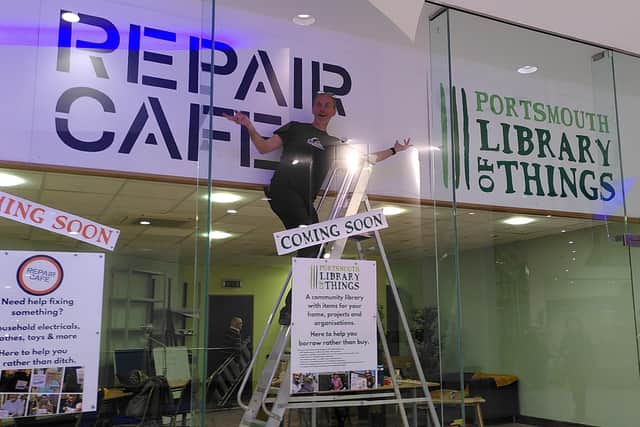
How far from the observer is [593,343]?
335 centimetres

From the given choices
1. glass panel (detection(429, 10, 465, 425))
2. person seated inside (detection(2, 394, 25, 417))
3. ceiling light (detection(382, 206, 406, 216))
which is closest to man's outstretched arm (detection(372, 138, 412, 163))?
glass panel (detection(429, 10, 465, 425))

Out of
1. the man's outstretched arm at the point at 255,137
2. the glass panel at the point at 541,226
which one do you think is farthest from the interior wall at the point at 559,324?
the man's outstretched arm at the point at 255,137

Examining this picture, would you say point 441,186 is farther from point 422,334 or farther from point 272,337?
point 272,337

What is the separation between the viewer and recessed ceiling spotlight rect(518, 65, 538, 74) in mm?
3379

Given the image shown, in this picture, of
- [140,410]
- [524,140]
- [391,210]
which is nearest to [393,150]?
[391,210]

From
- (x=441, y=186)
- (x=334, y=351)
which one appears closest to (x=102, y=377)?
(x=334, y=351)

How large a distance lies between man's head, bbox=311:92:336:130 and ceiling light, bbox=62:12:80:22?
1.00m

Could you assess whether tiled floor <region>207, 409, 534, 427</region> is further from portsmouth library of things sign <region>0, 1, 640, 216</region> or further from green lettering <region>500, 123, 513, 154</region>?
green lettering <region>500, 123, 513, 154</region>

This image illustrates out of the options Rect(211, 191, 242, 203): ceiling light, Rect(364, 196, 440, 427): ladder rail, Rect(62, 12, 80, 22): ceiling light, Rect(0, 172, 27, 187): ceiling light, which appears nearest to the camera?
Rect(0, 172, 27, 187): ceiling light

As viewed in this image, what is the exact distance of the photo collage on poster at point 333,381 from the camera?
2457mm

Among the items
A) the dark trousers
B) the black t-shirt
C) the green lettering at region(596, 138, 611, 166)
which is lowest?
the dark trousers

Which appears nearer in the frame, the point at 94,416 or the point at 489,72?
the point at 94,416

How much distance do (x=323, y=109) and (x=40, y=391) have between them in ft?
5.12

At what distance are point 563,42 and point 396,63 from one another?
3.34 ft
